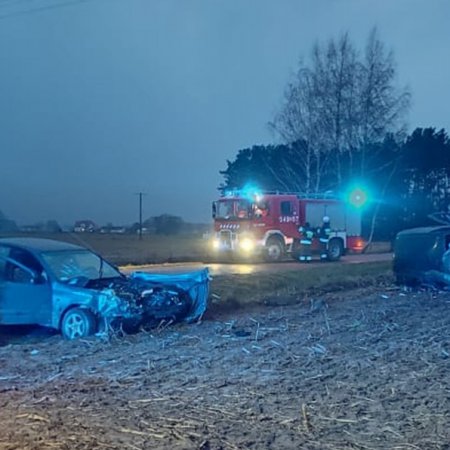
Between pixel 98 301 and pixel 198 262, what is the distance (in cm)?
1786

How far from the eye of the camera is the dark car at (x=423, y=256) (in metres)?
13.3

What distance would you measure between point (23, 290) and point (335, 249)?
21.3 metres

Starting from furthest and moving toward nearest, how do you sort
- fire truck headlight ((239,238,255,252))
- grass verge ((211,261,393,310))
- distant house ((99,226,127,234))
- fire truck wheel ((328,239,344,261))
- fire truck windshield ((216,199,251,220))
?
distant house ((99,226,127,234)), fire truck wheel ((328,239,344,261)), fire truck windshield ((216,199,251,220)), fire truck headlight ((239,238,255,252)), grass verge ((211,261,393,310))

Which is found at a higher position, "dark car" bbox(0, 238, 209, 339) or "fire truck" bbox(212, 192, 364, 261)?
"fire truck" bbox(212, 192, 364, 261)

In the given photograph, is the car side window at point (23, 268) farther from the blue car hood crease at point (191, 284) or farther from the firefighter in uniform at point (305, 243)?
the firefighter in uniform at point (305, 243)

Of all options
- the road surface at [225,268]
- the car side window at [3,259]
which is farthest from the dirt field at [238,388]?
the road surface at [225,268]

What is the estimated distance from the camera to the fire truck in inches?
1074

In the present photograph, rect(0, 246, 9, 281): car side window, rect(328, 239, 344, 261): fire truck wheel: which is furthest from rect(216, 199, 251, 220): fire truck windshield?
rect(0, 246, 9, 281): car side window

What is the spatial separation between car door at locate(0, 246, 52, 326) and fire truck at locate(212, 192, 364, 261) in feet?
56.6

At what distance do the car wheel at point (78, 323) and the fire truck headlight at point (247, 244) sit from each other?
699 inches

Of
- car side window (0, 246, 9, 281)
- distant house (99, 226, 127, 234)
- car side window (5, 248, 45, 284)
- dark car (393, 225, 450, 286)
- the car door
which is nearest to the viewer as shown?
the car door

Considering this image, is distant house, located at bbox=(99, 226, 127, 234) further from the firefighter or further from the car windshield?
the car windshield

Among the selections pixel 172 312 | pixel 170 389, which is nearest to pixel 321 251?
pixel 172 312

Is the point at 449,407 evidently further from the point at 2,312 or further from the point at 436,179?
the point at 436,179
